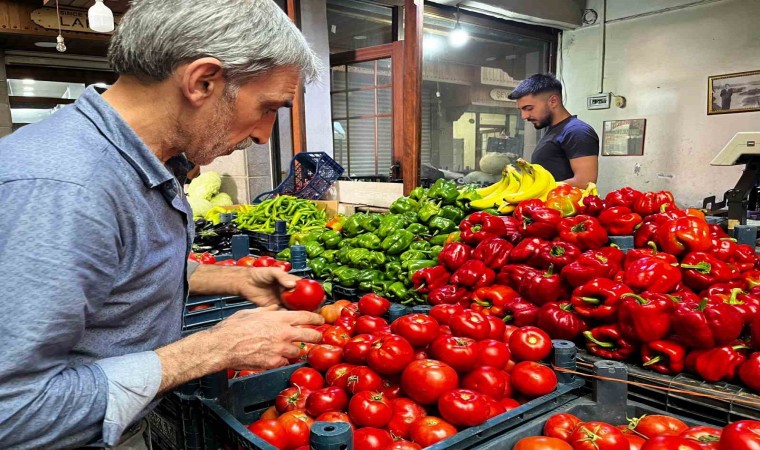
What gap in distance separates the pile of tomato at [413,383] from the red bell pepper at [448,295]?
48 centimetres

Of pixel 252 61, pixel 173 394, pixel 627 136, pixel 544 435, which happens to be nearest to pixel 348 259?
pixel 173 394

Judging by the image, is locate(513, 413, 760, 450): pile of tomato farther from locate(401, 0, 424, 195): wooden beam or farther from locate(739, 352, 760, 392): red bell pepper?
locate(401, 0, 424, 195): wooden beam

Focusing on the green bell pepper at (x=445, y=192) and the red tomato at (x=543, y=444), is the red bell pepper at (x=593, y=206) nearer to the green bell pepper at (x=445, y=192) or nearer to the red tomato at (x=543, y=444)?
the green bell pepper at (x=445, y=192)

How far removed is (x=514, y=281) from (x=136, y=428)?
158 cm

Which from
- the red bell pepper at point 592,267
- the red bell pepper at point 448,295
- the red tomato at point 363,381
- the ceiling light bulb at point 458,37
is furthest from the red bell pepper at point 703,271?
the ceiling light bulb at point 458,37

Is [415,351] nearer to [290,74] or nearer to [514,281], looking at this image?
[514,281]

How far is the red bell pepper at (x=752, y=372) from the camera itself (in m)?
1.49

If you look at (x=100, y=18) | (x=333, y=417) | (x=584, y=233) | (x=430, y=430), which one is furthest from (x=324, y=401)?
(x=100, y=18)

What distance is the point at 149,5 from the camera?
113cm

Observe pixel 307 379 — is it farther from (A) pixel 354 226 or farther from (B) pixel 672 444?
(A) pixel 354 226

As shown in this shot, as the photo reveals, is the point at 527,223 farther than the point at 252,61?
Yes

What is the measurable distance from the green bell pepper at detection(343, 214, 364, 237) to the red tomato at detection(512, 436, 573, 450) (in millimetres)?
2345

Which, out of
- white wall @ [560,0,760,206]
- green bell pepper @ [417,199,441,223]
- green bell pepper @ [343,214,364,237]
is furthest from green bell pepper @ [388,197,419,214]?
white wall @ [560,0,760,206]

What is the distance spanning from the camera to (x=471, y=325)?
69.0 inches
